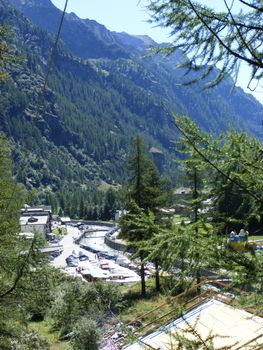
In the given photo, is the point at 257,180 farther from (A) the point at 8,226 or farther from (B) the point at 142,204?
(B) the point at 142,204

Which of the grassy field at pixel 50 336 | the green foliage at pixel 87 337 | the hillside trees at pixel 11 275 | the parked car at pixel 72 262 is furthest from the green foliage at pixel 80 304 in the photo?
the parked car at pixel 72 262

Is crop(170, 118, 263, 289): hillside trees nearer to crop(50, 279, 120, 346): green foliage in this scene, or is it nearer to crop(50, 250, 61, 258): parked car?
crop(50, 279, 120, 346): green foliage

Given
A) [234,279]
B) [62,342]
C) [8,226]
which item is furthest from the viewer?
[62,342]

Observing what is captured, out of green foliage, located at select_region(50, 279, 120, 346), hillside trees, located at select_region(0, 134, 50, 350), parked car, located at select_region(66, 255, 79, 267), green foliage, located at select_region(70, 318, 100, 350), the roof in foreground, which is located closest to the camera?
the roof in foreground

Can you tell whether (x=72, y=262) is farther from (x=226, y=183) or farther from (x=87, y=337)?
(x=226, y=183)

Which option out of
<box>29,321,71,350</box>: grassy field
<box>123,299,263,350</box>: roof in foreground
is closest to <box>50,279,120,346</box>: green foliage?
<box>29,321,71,350</box>: grassy field

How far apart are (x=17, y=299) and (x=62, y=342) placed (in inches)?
326

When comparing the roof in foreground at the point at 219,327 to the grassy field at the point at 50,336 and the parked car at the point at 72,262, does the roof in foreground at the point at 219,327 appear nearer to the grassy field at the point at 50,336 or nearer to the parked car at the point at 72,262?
the grassy field at the point at 50,336

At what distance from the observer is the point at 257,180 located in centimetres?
362

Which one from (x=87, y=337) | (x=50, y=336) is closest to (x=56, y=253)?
(x=50, y=336)

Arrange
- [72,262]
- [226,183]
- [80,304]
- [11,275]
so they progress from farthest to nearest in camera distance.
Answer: [72,262], [80,304], [11,275], [226,183]

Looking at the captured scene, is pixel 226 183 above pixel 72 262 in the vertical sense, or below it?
above

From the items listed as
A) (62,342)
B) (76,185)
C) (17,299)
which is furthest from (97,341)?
(76,185)

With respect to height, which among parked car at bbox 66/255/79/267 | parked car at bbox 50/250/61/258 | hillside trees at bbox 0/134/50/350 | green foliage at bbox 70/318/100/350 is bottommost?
parked car at bbox 50/250/61/258
